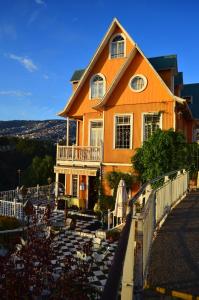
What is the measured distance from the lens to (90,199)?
73.8ft

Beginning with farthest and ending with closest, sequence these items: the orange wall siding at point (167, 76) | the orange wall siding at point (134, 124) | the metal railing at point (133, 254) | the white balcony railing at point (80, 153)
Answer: the white balcony railing at point (80, 153)
the orange wall siding at point (167, 76)
the orange wall siding at point (134, 124)
the metal railing at point (133, 254)

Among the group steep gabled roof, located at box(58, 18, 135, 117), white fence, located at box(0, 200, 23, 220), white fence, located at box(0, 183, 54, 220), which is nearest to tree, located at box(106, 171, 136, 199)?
white fence, located at box(0, 183, 54, 220)

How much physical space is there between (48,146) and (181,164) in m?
62.1

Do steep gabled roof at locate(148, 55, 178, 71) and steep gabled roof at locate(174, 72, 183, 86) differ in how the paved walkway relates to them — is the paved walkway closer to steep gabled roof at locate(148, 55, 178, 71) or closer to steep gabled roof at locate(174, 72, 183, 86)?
steep gabled roof at locate(148, 55, 178, 71)

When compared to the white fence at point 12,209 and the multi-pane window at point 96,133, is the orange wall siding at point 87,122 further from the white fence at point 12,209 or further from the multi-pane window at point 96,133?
the white fence at point 12,209

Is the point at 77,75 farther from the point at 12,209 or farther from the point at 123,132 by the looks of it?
the point at 12,209

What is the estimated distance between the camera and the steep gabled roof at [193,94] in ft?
85.1

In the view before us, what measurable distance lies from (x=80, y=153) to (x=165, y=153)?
7311mm

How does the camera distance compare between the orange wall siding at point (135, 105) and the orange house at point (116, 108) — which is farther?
the orange house at point (116, 108)

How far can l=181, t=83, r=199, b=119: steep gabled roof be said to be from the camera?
25931mm

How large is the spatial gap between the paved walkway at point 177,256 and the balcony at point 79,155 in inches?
483

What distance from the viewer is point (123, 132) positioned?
67.4 feet

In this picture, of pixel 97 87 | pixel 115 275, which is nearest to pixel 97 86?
pixel 97 87

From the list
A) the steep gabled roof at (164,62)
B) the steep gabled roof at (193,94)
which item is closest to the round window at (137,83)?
the steep gabled roof at (164,62)
